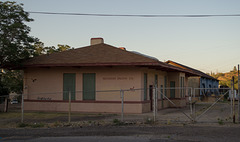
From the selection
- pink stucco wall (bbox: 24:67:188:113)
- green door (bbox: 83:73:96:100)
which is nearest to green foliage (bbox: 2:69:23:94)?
pink stucco wall (bbox: 24:67:188:113)

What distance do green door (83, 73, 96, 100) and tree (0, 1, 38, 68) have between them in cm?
507

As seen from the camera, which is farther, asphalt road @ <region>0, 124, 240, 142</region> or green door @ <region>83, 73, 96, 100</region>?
green door @ <region>83, 73, 96, 100</region>

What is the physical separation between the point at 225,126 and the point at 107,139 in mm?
6349

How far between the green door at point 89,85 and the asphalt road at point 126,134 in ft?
28.1

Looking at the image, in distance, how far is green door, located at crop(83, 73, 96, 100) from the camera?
74.0 ft

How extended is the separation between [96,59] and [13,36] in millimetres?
6505

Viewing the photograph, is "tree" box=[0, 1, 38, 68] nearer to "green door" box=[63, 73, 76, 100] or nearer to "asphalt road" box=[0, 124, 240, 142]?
"green door" box=[63, 73, 76, 100]

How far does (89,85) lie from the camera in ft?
74.3

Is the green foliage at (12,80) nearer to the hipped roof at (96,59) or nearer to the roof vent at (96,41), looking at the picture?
the hipped roof at (96,59)

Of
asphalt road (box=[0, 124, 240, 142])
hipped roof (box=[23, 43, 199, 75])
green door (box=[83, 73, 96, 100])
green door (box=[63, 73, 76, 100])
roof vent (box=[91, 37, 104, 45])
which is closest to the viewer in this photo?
asphalt road (box=[0, 124, 240, 142])

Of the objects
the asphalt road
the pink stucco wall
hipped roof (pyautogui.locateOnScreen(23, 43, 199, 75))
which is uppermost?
hipped roof (pyautogui.locateOnScreen(23, 43, 199, 75))

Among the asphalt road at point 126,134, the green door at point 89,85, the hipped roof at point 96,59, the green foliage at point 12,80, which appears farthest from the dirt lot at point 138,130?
the green foliage at point 12,80

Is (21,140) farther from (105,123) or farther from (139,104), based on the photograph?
(139,104)

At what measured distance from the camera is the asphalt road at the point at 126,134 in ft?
36.4
